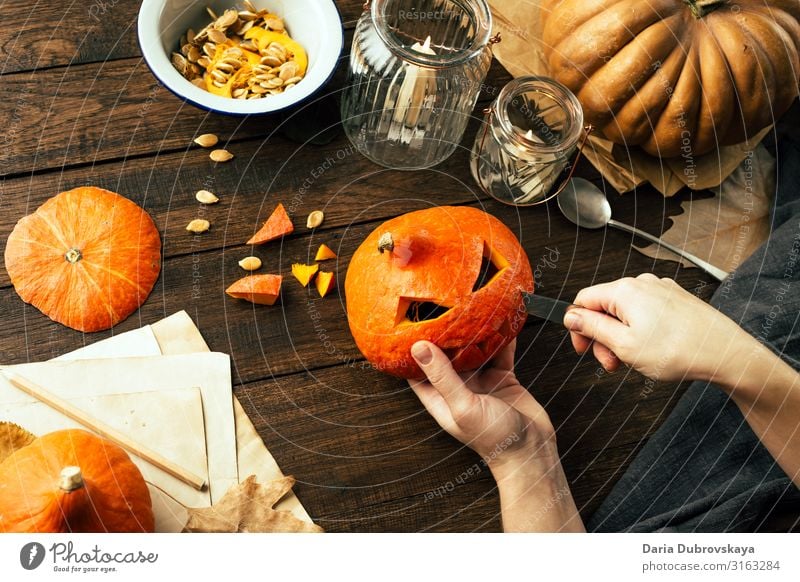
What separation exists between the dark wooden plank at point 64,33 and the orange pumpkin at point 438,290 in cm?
47

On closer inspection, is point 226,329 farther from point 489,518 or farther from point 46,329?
point 489,518

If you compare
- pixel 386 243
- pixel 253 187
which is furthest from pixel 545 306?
pixel 253 187

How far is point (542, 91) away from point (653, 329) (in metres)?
0.36

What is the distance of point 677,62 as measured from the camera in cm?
95

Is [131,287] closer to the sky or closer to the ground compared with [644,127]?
closer to the ground

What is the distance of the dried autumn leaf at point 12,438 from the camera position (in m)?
0.82

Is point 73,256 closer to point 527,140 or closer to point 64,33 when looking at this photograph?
point 64,33

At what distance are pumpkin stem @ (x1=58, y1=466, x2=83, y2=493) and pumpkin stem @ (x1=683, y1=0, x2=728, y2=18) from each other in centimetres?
91

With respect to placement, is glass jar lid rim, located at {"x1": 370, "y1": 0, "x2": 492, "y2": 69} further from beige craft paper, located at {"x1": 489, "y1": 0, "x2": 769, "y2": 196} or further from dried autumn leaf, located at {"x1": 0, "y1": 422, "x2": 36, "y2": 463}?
dried autumn leaf, located at {"x1": 0, "y1": 422, "x2": 36, "y2": 463}

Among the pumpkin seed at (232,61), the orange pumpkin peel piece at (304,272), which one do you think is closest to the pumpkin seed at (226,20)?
the pumpkin seed at (232,61)

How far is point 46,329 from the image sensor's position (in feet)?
2.85

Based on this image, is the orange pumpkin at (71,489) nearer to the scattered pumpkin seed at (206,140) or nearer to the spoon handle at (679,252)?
the scattered pumpkin seed at (206,140)
